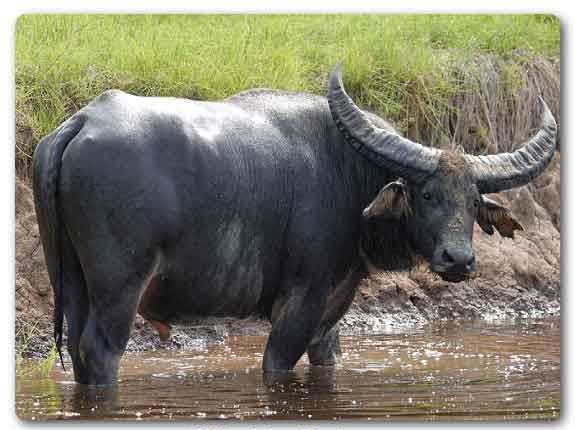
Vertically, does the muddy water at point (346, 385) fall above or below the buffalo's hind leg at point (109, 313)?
below

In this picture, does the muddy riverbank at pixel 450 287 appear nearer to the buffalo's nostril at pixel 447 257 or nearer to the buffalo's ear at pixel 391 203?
the buffalo's ear at pixel 391 203

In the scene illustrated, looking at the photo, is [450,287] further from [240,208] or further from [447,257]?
[240,208]

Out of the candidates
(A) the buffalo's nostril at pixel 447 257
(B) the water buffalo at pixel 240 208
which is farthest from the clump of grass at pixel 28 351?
(A) the buffalo's nostril at pixel 447 257

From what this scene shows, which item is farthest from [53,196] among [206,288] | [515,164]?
[515,164]

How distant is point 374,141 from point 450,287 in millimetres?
2834

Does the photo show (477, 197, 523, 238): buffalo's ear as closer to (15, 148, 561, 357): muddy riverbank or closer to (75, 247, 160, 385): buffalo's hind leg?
(15, 148, 561, 357): muddy riverbank

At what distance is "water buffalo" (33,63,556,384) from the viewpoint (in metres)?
7.54

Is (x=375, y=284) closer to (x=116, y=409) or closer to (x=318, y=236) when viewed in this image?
(x=318, y=236)

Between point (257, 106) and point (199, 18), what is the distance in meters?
0.95

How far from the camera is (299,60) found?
10.9 meters

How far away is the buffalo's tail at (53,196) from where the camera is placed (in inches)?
299

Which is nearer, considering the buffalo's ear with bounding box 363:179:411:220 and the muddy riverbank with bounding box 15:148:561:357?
the buffalo's ear with bounding box 363:179:411:220

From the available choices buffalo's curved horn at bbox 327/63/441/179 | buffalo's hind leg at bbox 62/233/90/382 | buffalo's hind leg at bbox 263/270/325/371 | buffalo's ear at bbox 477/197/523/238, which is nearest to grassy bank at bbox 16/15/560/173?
buffalo's curved horn at bbox 327/63/441/179

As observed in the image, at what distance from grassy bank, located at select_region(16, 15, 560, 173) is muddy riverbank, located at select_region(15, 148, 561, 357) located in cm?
59
